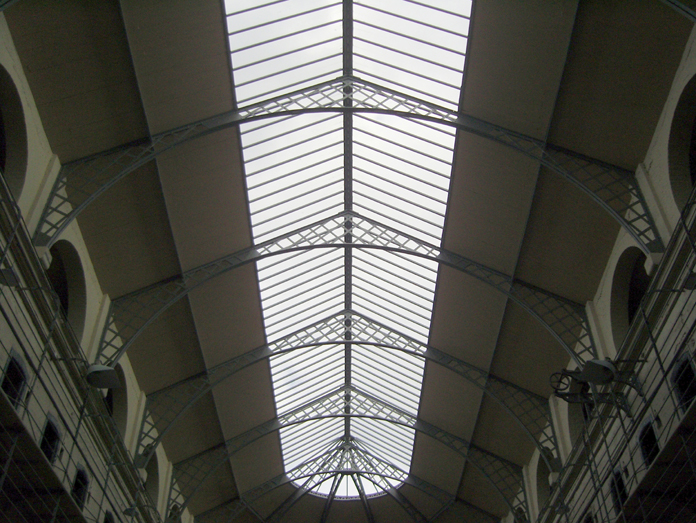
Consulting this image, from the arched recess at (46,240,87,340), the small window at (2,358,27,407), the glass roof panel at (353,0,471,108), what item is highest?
the glass roof panel at (353,0,471,108)

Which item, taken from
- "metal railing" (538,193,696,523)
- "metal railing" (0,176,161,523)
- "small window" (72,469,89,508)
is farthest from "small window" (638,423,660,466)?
"small window" (72,469,89,508)

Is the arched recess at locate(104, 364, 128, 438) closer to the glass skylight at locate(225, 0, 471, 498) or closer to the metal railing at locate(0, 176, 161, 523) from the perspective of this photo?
the metal railing at locate(0, 176, 161, 523)

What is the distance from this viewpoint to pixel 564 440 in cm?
2219

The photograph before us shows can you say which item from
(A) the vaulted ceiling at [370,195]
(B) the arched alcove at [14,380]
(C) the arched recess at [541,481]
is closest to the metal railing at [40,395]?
(B) the arched alcove at [14,380]

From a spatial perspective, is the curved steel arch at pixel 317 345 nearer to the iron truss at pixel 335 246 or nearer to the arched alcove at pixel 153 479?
the arched alcove at pixel 153 479

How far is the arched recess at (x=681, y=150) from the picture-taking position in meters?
15.0

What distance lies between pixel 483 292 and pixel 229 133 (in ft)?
33.4

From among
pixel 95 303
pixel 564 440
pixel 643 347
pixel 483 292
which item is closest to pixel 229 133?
pixel 95 303

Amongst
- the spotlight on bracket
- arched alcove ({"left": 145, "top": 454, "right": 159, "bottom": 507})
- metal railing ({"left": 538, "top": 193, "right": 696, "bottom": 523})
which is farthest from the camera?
arched alcove ({"left": 145, "top": 454, "right": 159, "bottom": 507})

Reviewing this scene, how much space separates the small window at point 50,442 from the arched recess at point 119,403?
5.55m

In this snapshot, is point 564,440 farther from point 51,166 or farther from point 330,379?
point 51,166

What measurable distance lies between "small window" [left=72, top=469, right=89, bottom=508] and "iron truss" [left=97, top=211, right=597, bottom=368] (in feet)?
10.8

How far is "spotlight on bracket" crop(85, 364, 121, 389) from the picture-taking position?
50.5ft

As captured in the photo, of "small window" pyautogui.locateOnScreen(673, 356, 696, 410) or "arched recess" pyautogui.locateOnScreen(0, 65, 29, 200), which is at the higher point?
"arched recess" pyautogui.locateOnScreen(0, 65, 29, 200)
